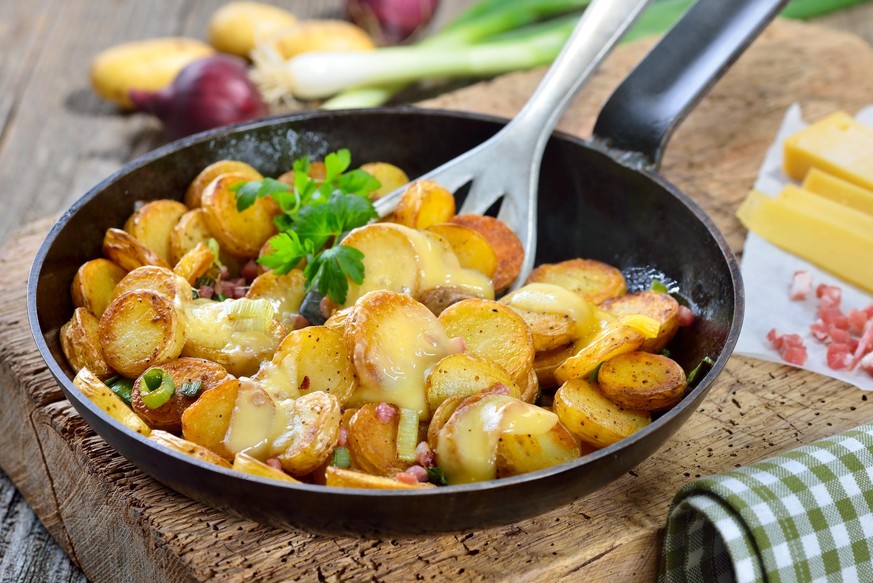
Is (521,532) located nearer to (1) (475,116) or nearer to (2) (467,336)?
(2) (467,336)

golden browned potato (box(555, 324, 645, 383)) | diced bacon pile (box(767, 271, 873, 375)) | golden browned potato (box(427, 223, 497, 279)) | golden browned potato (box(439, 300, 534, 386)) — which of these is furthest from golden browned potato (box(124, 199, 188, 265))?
diced bacon pile (box(767, 271, 873, 375))

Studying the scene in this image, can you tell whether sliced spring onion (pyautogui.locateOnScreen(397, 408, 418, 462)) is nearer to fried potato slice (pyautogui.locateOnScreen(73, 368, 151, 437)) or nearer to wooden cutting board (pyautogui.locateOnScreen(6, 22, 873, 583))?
wooden cutting board (pyautogui.locateOnScreen(6, 22, 873, 583))

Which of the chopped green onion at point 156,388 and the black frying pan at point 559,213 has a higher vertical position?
the black frying pan at point 559,213

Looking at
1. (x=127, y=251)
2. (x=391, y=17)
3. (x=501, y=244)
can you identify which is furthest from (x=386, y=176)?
(x=391, y=17)

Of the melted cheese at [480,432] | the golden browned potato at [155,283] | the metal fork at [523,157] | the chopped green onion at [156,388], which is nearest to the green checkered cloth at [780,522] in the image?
the melted cheese at [480,432]

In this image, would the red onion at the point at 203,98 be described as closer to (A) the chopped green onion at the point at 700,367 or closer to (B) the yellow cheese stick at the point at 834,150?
(B) the yellow cheese stick at the point at 834,150

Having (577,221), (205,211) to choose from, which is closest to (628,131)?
(577,221)

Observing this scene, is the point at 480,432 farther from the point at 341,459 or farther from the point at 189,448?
the point at 189,448
